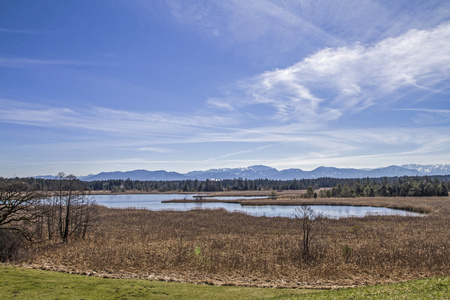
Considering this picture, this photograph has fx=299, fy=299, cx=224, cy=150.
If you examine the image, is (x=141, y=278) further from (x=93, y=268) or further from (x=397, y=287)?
(x=397, y=287)

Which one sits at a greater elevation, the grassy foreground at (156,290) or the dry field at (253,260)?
the grassy foreground at (156,290)

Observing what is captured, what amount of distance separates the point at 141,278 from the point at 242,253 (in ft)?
26.0

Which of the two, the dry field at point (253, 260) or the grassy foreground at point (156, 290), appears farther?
the dry field at point (253, 260)

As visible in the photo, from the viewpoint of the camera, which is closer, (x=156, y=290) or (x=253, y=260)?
(x=156, y=290)

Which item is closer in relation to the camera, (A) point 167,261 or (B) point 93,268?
(B) point 93,268

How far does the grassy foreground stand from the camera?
11.4 metres

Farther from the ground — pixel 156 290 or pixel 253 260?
pixel 156 290

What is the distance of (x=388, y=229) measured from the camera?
34.2 m

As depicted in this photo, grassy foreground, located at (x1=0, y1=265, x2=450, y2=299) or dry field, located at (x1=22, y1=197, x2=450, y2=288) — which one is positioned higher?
grassy foreground, located at (x1=0, y1=265, x2=450, y2=299)

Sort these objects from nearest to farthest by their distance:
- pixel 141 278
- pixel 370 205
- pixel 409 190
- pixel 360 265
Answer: pixel 141 278 → pixel 360 265 → pixel 370 205 → pixel 409 190

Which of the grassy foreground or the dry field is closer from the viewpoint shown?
the grassy foreground

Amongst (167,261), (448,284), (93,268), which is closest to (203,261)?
(167,261)

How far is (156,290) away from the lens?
1309cm

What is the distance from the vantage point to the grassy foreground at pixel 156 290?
11.4 meters
